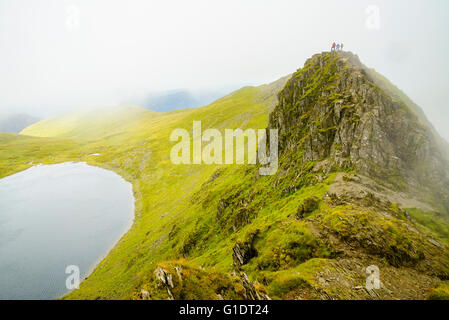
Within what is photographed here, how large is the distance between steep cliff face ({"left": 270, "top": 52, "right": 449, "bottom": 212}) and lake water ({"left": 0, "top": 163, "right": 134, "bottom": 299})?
211ft

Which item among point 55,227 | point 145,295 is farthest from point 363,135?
point 55,227

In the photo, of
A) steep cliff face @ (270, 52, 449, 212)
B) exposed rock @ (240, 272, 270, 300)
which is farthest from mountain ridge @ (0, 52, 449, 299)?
steep cliff face @ (270, 52, 449, 212)

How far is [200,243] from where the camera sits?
4112 cm

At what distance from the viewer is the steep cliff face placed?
24.4 metres

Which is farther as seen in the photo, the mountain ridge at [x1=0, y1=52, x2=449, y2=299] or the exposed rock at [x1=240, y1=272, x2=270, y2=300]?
the mountain ridge at [x1=0, y1=52, x2=449, y2=299]

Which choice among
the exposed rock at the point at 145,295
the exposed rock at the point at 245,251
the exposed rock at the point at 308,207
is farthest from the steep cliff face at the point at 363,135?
the exposed rock at the point at 145,295

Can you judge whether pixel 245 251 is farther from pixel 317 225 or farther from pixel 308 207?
pixel 308 207

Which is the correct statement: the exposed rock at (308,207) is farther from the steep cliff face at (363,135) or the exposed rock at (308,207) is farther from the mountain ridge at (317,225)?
the steep cliff face at (363,135)

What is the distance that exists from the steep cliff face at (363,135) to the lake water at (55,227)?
2534 inches

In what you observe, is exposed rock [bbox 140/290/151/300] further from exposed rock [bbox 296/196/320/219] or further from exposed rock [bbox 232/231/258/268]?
exposed rock [bbox 296/196/320/219]

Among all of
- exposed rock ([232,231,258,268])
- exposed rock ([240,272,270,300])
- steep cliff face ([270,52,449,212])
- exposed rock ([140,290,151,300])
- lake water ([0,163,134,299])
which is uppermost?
steep cliff face ([270,52,449,212])

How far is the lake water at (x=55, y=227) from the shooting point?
52.9 m
